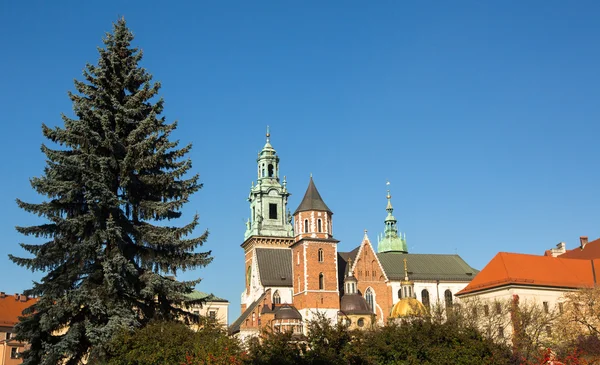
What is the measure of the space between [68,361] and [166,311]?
135 inches

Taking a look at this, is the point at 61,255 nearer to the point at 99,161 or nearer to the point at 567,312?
the point at 99,161

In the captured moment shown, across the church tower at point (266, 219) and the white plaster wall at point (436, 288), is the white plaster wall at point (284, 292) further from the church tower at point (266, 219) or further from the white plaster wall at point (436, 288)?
the white plaster wall at point (436, 288)

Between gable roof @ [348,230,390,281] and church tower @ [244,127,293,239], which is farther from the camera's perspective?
church tower @ [244,127,293,239]

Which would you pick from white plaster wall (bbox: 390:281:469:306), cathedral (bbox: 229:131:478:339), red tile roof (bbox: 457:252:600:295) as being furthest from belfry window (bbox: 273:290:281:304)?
red tile roof (bbox: 457:252:600:295)

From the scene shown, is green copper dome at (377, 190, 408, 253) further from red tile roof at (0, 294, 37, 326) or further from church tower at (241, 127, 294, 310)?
red tile roof at (0, 294, 37, 326)

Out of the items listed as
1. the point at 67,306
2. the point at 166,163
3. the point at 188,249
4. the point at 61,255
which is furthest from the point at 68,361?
the point at 166,163

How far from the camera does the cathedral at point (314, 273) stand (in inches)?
2419

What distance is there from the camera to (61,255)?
21.6 metres

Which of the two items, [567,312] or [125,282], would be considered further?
[567,312]

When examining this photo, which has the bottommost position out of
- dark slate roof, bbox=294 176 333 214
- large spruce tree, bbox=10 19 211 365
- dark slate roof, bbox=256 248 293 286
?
large spruce tree, bbox=10 19 211 365

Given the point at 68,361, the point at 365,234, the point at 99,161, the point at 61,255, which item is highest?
the point at 365,234

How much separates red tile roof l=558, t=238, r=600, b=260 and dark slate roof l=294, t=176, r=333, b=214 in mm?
24710

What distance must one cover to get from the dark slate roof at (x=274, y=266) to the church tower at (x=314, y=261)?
9.59ft

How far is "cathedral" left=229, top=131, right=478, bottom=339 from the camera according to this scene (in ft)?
202
